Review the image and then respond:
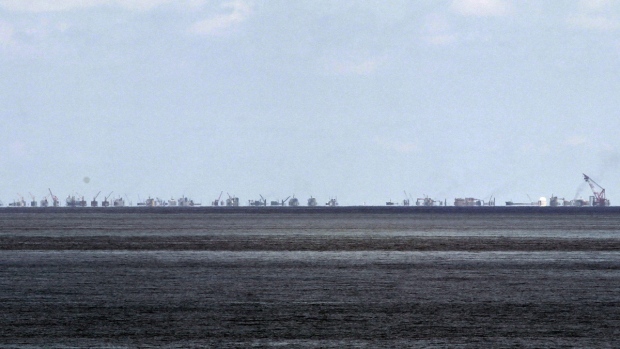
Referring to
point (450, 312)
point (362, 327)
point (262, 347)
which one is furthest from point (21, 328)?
point (450, 312)

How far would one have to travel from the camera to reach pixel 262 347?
25.6 metres

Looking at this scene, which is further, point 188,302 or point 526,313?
point 188,302

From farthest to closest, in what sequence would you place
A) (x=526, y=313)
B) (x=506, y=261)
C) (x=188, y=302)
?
(x=506, y=261) → (x=188, y=302) → (x=526, y=313)

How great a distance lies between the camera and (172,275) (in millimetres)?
50531

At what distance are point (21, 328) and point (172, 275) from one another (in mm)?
21526

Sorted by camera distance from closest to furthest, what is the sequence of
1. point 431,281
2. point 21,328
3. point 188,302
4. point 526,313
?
point 21,328, point 526,313, point 188,302, point 431,281

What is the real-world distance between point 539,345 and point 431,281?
68.7 ft

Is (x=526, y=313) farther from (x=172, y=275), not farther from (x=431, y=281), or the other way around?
(x=172, y=275)

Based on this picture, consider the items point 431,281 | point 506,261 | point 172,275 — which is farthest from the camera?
point 506,261

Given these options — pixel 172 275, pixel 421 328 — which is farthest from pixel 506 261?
pixel 421 328

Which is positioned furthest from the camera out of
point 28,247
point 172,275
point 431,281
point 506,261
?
point 28,247

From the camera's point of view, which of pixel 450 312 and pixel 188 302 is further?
pixel 188 302

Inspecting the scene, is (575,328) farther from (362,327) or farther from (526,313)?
(362,327)

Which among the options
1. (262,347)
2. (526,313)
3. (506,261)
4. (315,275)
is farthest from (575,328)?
(506,261)
